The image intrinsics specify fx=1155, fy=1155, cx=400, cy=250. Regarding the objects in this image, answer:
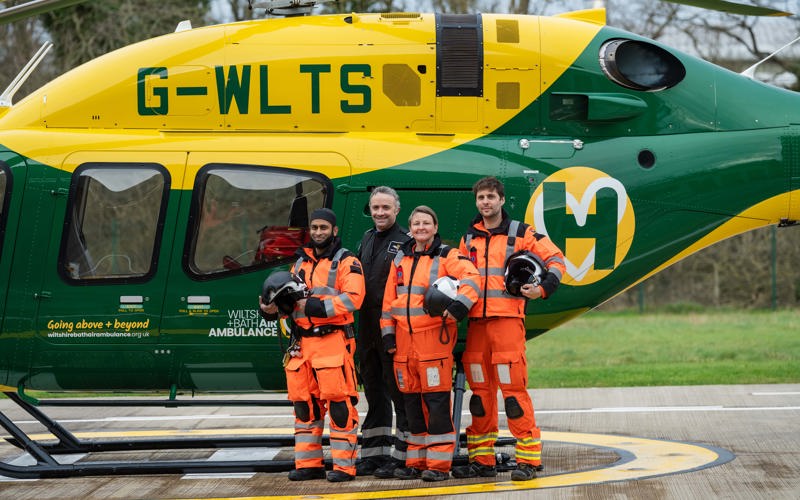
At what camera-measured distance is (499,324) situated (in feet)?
25.7

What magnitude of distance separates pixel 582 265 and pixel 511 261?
1031mm

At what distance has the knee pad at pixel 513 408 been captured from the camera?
7.87 m

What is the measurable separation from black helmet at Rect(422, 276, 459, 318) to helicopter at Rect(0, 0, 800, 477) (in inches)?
36.1

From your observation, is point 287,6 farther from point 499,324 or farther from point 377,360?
point 499,324

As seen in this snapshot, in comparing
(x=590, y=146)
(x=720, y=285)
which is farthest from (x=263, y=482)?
(x=720, y=285)

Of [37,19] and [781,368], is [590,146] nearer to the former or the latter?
[781,368]

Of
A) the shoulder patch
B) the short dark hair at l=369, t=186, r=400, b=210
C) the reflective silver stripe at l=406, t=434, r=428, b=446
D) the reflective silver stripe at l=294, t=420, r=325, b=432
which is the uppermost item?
the short dark hair at l=369, t=186, r=400, b=210

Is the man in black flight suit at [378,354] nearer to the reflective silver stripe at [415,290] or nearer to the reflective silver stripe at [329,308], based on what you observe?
the reflective silver stripe at [415,290]

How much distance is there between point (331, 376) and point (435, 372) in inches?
27.7

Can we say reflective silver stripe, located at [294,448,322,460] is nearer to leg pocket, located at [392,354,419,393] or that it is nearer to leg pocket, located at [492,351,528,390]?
leg pocket, located at [392,354,419,393]

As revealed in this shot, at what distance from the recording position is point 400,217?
8484 millimetres

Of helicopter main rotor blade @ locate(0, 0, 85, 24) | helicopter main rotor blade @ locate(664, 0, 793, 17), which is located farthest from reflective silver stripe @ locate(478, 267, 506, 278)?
helicopter main rotor blade @ locate(0, 0, 85, 24)

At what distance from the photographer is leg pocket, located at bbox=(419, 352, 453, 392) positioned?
25.6 ft

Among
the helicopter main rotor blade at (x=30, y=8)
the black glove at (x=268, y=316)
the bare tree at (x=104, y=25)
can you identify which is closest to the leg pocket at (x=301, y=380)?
the black glove at (x=268, y=316)
